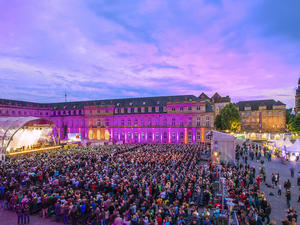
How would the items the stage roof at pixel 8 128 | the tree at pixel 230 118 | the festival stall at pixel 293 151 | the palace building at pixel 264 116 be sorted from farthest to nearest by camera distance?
the palace building at pixel 264 116 < the tree at pixel 230 118 < the stage roof at pixel 8 128 < the festival stall at pixel 293 151

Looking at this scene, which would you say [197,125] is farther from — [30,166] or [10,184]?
[10,184]

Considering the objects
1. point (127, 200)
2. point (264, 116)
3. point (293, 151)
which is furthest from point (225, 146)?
point (264, 116)

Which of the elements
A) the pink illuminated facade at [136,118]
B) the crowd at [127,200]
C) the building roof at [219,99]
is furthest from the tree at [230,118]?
the crowd at [127,200]

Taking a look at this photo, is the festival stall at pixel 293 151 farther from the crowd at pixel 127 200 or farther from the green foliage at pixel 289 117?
the green foliage at pixel 289 117

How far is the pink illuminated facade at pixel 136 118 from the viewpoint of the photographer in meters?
55.0

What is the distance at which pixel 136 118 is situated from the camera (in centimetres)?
6162

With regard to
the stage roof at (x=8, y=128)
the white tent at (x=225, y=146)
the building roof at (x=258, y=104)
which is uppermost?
the building roof at (x=258, y=104)

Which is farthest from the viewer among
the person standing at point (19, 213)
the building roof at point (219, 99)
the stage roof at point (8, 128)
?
the building roof at point (219, 99)

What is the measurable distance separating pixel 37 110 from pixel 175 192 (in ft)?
245

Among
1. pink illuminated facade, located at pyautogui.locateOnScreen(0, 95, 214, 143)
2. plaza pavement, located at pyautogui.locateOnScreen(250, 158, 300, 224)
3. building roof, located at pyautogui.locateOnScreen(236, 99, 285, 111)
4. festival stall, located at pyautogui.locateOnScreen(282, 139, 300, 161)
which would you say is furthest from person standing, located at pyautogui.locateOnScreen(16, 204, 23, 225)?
building roof, located at pyautogui.locateOnScreen(236, 99, 285, 111)

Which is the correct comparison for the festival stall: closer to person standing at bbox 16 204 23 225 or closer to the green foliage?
person standing at bbox 16 204 23 225

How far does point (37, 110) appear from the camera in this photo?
239 ft

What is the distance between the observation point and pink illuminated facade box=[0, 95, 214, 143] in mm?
54969

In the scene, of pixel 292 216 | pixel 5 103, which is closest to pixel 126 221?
pixel 292 216
